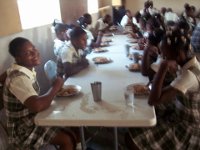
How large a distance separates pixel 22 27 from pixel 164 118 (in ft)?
5.26

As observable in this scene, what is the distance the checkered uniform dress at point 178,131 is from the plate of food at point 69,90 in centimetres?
43

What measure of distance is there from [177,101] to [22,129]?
0.96 meters

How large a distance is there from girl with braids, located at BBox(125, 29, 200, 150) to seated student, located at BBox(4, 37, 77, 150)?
50 centimetres

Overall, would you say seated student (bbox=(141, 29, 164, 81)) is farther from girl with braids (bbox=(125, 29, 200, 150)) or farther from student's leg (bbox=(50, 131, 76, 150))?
student's leg (bbox=(50, 131, 76, 150))

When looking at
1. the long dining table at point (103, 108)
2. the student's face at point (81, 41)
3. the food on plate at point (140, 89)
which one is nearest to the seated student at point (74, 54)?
the student's face at point (81, 41)

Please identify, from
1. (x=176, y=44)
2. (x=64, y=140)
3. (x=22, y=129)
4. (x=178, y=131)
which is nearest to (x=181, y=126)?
(x=178, y=131)

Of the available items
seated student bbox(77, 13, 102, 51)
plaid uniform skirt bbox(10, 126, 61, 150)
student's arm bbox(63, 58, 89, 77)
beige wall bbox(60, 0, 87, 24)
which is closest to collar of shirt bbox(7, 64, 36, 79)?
Result: plaid uniform skirt bbox(10, 126, 61, 150)

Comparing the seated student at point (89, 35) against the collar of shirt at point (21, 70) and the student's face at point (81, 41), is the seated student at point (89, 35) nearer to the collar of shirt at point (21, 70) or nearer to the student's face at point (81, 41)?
the student's face at point (81, 41)

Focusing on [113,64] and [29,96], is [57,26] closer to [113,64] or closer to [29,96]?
[113,64]

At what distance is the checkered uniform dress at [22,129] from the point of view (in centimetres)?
153

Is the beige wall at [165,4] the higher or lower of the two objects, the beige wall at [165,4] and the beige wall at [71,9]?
the lower

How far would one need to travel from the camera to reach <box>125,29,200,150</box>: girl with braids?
1421mm

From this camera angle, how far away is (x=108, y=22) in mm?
4906

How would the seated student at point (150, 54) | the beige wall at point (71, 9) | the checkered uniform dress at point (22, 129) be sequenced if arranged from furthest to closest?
the beige wall at point (71, 9)
the seated student at point (150, 54)
the checkered uniform dress at point (22, 129)
